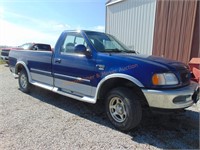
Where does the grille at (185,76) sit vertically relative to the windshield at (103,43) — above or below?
below

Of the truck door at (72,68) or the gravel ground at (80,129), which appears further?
the truck door at (72,68)

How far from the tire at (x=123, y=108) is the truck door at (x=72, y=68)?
0.50m

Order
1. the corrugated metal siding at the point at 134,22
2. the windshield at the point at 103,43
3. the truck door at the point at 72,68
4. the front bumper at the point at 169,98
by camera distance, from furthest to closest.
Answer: the corrugated metal siding at the point at 134,22 → the windshield at the point at 103,43 → the truck door at the point at 72,68 → the front bumper at the point at 169,98

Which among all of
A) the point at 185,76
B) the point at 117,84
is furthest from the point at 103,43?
the point at 185,76

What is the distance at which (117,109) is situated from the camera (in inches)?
130

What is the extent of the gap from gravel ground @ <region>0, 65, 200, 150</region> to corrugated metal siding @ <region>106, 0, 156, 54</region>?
15.2 ft

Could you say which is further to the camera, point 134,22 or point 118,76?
point 134,22

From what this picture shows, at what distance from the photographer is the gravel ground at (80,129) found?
2.80 m

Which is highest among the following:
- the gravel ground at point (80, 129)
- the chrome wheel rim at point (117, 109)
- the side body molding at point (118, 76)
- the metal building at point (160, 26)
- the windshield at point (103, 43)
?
the metal building at point (160, 26)

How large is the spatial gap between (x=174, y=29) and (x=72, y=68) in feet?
16.9

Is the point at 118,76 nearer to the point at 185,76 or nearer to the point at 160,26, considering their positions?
the point at 185,76

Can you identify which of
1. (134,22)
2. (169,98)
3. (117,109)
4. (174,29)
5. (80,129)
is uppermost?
(134,22)

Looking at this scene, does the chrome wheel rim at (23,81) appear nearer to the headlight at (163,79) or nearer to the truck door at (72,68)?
the truck door at (72,68)

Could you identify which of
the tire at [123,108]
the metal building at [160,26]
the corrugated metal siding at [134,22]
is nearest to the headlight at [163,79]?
the tire at [123,108]
